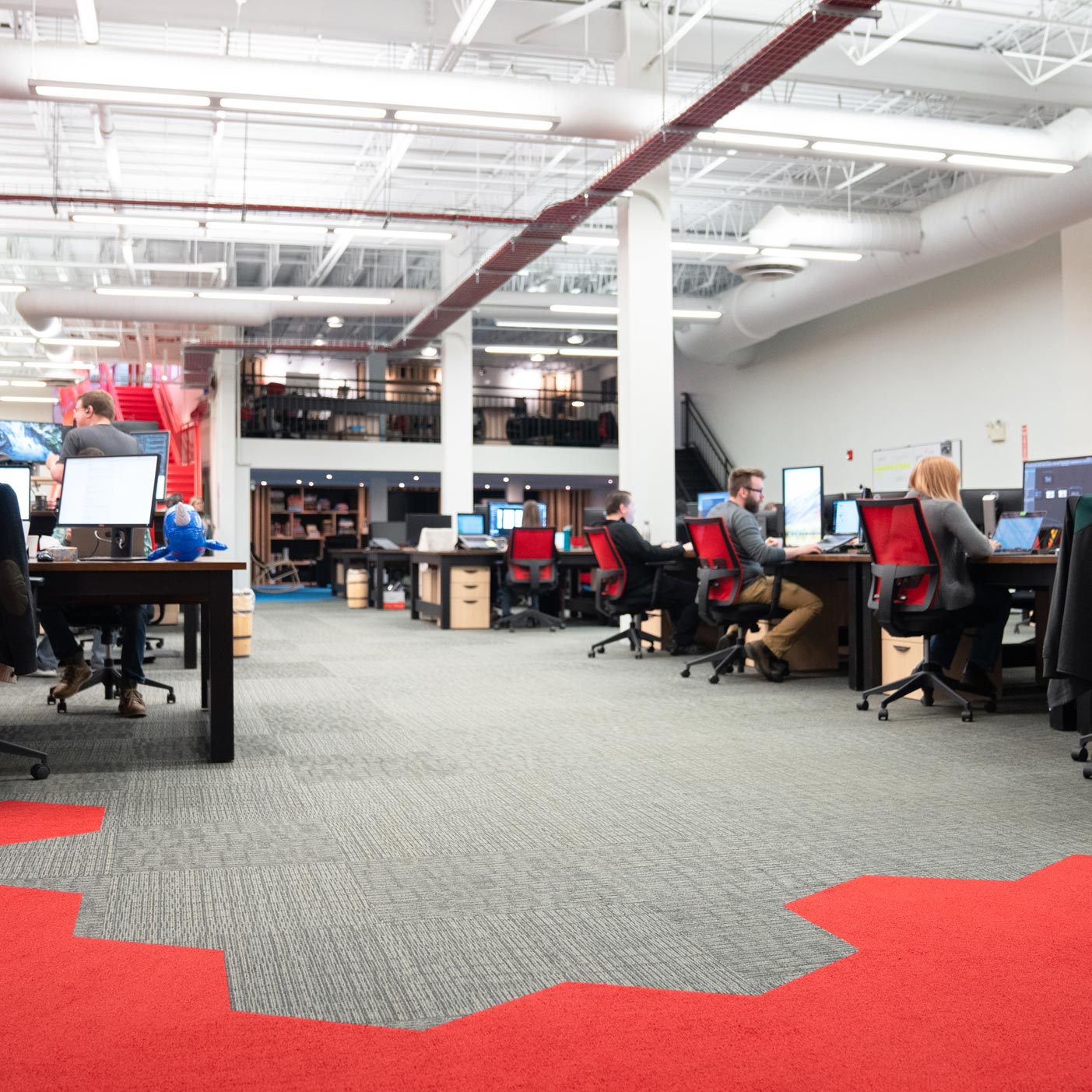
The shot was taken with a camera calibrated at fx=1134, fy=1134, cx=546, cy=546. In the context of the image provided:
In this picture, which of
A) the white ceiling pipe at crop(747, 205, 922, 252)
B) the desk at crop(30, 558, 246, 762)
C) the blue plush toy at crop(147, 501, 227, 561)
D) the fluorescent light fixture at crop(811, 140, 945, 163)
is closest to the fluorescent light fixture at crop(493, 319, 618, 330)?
the white ceiling pipe at crop(747, 205, 922, 252)

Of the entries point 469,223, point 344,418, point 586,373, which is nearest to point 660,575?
point 469,223

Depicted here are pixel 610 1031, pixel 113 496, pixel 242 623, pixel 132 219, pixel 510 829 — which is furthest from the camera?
pixel 132 219

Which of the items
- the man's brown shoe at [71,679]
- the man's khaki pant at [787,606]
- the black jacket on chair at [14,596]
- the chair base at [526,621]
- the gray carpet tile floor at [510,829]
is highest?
the black jacket on chair at [14,596]

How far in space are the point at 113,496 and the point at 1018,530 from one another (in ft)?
15.6

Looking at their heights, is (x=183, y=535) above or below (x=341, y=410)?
below

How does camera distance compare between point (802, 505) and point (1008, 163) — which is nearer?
point (802, 505)

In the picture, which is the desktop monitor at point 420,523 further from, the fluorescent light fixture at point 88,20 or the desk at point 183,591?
the desk at point 183,591

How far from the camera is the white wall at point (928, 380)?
1273 centimetres

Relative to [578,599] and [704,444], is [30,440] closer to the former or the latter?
[578,599]

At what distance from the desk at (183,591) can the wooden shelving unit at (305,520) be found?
19.5m

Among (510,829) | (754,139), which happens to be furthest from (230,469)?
(510,829)

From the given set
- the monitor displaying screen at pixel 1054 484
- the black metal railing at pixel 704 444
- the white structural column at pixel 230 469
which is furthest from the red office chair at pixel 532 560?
the black metal railing at pixel 704 444

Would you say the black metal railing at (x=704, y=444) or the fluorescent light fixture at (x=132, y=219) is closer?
the fluorescent light fixture at (x=132, y=219)

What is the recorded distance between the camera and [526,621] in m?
11.1
